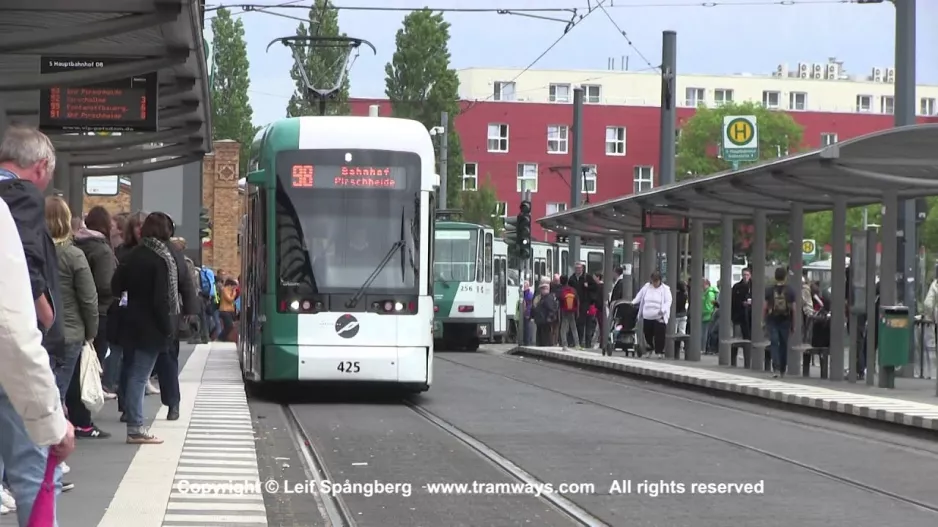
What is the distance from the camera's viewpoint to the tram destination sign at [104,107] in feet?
65.6

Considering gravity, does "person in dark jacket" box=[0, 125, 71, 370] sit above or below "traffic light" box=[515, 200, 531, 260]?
below

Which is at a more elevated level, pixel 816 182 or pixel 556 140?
pixel 556 140

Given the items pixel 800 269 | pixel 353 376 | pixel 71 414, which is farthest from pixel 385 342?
pixel 800 269

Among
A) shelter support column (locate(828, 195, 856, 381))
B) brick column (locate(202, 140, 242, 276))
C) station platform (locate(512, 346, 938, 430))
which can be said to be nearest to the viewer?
station platform (locate(512, 346, 938, 430))

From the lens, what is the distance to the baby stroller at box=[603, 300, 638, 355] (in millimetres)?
32719

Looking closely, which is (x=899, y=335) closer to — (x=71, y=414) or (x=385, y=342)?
(x=385, y=342)

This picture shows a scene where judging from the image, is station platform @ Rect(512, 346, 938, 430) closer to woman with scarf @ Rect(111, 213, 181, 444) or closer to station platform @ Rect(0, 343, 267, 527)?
station platform @ Rect(0, 343, 267, 527)

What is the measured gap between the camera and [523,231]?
1442 inches

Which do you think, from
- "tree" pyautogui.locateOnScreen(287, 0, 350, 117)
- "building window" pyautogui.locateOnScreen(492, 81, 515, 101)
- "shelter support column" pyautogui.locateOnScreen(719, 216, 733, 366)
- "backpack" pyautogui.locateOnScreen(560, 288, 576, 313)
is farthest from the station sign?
"building window" pyautogui.locateOnScreen(492, 81, 515, 101)

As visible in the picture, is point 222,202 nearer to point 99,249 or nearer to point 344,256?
point 344,256

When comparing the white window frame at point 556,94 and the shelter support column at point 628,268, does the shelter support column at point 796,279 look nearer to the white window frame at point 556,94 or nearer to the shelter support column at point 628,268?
the shelter support column at point 628,268

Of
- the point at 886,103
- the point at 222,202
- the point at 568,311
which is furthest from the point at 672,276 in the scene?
the point at 886,103

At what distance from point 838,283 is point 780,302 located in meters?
1.10

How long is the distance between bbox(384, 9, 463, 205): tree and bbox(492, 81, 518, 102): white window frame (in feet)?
56.9
